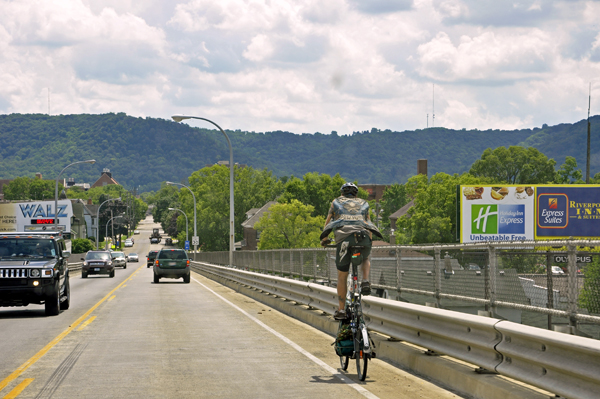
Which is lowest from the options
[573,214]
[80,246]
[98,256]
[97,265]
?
[80,246]

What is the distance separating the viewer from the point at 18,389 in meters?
8.29

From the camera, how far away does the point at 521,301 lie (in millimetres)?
8336

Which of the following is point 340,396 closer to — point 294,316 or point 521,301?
point 521,301

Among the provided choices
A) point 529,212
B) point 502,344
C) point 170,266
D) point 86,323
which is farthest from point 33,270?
point 529,212

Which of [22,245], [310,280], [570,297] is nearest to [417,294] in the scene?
[570,297]

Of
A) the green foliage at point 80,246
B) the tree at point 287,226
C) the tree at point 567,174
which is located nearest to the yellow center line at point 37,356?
the tree at point 287,226

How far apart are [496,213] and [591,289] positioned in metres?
49.3

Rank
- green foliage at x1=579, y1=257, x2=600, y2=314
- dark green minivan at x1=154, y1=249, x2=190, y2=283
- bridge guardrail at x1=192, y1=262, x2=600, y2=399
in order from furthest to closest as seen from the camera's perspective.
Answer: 1. dark green minivan at x1=154, y1=249, x2=190, y2=283
2. green foliage at x1=579, y1=257, x2=600, y2=314
3. bridge guardrail at x1=192, y1=262, x2=600, y2=399

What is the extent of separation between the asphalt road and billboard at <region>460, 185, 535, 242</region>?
39.0m

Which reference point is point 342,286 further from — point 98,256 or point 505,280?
point 98,256

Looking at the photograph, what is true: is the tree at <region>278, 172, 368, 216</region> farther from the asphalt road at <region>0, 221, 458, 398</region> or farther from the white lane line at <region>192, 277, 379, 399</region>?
the white lane line at <region>192, 277, 379, 399</region>

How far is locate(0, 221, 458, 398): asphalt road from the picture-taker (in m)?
8.28

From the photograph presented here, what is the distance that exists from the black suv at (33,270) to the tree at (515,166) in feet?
277

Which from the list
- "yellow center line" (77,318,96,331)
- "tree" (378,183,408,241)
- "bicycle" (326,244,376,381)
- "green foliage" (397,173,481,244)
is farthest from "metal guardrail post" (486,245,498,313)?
"tree" (378,183,408,241)
